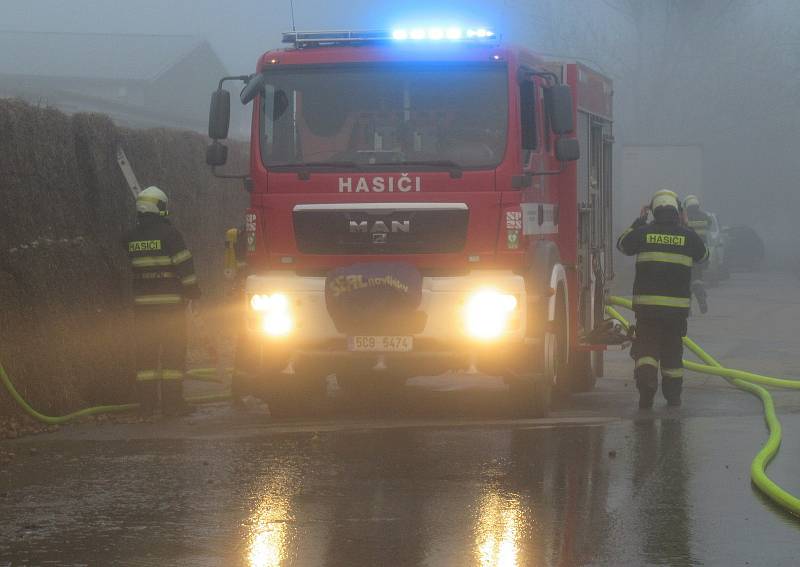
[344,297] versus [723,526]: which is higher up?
[344,297]

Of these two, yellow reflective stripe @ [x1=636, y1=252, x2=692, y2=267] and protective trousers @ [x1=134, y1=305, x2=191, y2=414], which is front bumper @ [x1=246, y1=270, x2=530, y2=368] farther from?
yellow reflective stripe @ [x1=636, y1=252, x2=692, y2=267]

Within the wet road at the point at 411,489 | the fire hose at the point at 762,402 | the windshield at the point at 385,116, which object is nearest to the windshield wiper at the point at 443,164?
the windshield at the point at 385,116

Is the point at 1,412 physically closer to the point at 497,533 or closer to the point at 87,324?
the point at 87,324

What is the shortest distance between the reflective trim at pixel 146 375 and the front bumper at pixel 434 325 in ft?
4.65

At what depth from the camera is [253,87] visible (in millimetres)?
11031

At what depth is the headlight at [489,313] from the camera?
10.8 meters

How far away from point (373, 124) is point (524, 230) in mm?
1354

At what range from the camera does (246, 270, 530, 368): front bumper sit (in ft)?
35.4

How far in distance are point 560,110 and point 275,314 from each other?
256 centimetres

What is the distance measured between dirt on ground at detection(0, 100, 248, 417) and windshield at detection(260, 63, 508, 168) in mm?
1979

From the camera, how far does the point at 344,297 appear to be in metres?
10.8

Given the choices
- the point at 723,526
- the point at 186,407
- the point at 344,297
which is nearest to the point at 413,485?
the point at 723,526

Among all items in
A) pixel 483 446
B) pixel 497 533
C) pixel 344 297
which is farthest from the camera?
pixel 344 297

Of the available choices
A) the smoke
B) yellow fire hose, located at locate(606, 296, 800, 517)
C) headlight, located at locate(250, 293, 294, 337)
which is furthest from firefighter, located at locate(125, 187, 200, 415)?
the smoke
